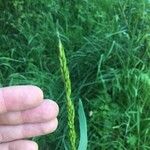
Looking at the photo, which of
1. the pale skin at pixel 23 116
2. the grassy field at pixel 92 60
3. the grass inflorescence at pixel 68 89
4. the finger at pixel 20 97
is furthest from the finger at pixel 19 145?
the grassy field at pixel 92 60

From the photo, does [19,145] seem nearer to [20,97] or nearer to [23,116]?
[23,116]

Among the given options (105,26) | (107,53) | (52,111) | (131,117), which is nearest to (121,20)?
(105,26)

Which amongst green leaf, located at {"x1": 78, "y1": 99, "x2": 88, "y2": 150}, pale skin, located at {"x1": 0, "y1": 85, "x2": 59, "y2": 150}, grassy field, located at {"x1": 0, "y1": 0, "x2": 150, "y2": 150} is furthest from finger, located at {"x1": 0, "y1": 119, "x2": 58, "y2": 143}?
grassy field, located at {"x1": 0, "y1": 0, "x2": 150, "y2": 150}

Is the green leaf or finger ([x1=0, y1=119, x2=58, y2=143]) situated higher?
the green leaf

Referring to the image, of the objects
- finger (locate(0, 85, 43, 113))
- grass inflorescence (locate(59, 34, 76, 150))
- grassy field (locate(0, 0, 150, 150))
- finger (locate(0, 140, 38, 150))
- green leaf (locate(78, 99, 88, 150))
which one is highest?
grass inflorescence (locate(59, 34, 76, 150))

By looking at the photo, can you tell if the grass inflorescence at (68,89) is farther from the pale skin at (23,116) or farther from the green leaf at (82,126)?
the pale skin at (23,116)

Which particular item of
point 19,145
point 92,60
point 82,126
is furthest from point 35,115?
Result: point 92,60

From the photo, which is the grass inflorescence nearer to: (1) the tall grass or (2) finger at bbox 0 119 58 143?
(1) the tall grass
